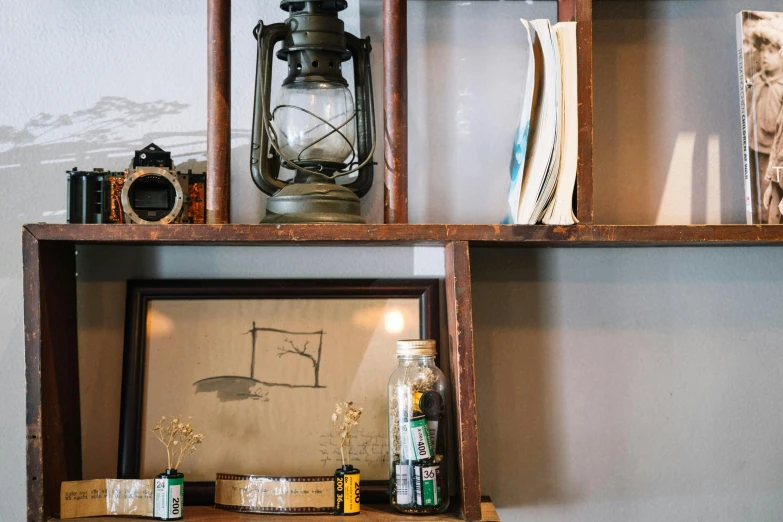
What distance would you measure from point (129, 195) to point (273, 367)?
→ 40 centimetres

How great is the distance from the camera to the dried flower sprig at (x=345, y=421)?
1369 mm

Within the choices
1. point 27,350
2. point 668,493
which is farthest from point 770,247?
point 27,350

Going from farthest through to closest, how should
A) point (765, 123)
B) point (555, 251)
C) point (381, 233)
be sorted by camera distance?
point (555, 251) < point (765, 123) < point (381, 233)

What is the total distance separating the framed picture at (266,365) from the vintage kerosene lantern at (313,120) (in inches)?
8.1

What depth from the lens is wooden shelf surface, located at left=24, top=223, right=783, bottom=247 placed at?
1287mm

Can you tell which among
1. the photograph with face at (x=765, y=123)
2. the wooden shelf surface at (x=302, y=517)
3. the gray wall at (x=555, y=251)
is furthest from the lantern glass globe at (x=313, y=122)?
the photograph with face at (x=765, y=123)

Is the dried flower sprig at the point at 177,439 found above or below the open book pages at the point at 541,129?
below

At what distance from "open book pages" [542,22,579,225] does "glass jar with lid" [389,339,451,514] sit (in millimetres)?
315

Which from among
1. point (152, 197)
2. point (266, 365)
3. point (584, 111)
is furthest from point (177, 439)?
point (584, 111)

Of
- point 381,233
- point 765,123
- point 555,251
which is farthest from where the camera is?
point 555,251

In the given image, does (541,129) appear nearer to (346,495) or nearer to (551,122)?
(551,122)

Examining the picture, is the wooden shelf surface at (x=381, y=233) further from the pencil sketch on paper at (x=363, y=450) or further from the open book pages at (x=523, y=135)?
the pencil sketch on paper at (x=363, y=450)

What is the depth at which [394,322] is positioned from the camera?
4.86ft

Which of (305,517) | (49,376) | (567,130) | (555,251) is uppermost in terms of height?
(567,130)
